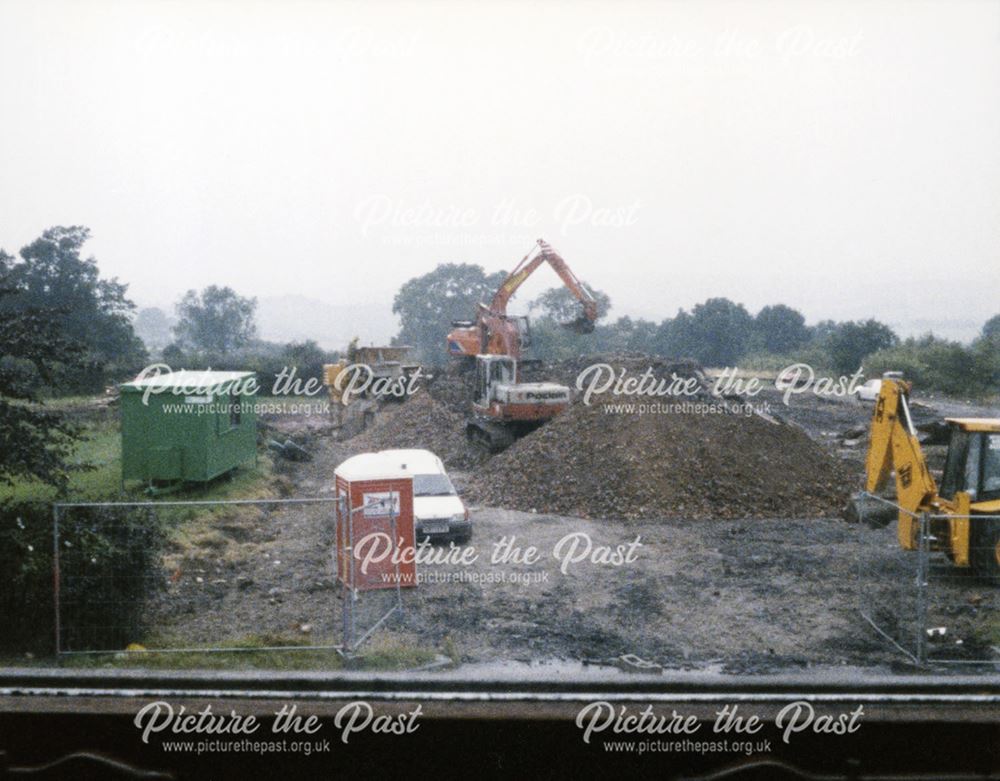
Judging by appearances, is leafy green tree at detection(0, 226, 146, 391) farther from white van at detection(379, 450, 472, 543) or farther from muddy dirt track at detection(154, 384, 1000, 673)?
white van at detection(379, 450, 472, 543)

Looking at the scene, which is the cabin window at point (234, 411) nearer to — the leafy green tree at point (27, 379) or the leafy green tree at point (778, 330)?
the leafy green tree at point (27, 379)

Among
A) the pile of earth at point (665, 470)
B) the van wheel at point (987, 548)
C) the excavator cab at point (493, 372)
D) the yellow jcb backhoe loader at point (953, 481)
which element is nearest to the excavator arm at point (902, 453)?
the yellow jcb backhoe loader at point (953, 481)

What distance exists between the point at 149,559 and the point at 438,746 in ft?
15.4

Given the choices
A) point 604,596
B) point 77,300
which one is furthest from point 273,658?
point 77,300

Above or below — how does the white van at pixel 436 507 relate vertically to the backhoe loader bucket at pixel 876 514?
above

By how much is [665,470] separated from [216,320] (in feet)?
25.7

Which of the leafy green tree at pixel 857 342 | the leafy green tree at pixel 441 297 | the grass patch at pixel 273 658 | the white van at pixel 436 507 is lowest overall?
the grass patch at pixel 273 658

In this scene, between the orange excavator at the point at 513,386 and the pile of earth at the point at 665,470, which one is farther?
the orange excavator at the point at 513,386

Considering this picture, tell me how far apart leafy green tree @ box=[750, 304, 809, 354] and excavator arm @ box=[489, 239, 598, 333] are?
1120cm

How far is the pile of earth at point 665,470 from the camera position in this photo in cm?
1081

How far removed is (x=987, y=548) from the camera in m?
6.36

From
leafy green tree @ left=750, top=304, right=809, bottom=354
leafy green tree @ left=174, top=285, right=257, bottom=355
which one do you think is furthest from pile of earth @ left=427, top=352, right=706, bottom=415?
leafy green tree @ left=750, top=304, right=809, bottom=354

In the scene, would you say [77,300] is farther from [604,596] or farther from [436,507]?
[604,596]

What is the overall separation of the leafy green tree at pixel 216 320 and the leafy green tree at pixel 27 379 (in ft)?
27.8
